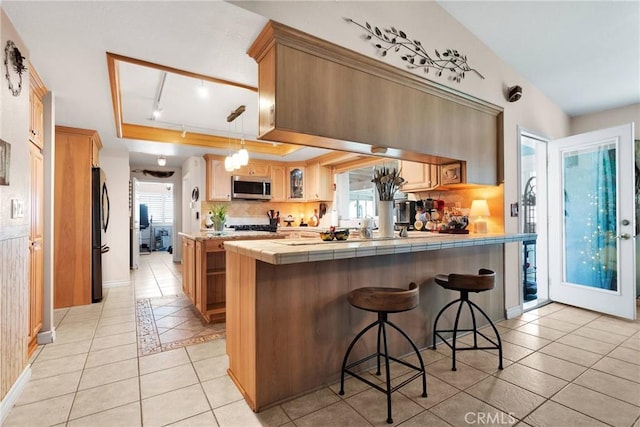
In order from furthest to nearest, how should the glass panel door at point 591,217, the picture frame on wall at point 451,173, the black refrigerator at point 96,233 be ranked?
the black refrigerator at point 96,233 → the glass panel door at point 591,217 → the picture frame on wall at point 451,173

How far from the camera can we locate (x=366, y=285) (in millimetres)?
2303

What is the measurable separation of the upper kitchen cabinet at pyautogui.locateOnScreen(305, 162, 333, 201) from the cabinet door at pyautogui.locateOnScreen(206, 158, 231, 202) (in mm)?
1585

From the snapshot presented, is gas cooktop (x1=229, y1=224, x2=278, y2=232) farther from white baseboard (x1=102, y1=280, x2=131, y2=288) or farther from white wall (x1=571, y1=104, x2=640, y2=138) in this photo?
white wall (x1=571, y1=104, x2=640, y2=138)

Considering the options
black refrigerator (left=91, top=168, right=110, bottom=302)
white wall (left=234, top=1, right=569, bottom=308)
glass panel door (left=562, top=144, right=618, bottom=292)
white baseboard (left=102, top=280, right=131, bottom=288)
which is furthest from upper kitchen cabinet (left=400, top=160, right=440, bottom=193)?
white baseboard (left=102, top=280, right=131, bottom=288)

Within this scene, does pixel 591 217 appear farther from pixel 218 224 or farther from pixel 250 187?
pixel 250 187

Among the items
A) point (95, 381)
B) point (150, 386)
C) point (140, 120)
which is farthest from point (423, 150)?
point (140, 120)

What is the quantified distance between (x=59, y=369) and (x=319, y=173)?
15.0ft

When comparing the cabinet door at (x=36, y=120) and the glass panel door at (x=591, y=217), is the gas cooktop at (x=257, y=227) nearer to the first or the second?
the cabinet door at (x=36, y=120)

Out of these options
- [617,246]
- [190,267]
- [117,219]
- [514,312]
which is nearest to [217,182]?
[117,219]

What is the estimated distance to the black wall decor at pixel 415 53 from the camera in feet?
8.14

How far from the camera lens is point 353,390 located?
2035 millimetres

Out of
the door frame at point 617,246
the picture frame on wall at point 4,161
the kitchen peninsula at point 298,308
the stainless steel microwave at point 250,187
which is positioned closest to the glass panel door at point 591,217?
the door frame at point 617,246

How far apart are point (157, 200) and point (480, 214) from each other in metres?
10.9

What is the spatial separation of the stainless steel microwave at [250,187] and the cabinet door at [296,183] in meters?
0.48
